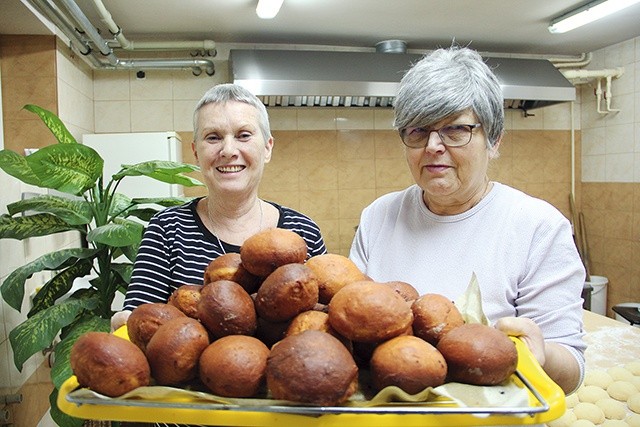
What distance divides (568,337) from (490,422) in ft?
1.50

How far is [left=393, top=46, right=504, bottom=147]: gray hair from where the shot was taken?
3.16ft

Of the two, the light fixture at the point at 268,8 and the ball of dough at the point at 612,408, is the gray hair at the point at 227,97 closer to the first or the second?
the ball of dough at the point at 612,408

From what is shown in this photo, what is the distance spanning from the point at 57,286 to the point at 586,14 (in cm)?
318

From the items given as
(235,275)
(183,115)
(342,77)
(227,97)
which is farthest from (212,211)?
(183,115)

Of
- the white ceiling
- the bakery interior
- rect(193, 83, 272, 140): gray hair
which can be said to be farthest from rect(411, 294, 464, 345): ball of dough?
the white ceiling

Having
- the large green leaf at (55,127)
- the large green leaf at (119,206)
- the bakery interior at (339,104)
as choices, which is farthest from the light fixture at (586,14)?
the large green leaf at (55,127)

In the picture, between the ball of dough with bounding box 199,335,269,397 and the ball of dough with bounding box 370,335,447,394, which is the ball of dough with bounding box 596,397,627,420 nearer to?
the ball of dough with bounding box 370,335,447,394

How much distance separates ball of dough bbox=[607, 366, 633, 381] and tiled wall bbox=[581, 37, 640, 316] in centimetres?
239

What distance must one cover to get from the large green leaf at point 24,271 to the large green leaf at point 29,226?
0.30 ft

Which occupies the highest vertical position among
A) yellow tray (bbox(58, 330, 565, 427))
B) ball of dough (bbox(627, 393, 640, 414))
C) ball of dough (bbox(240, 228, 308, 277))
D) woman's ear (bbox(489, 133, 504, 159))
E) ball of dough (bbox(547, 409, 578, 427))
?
woman's ear (bbox(489, 133, 504, 159))

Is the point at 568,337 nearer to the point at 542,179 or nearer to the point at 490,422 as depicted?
the point at 490,422

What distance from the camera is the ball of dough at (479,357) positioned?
562 millimetres

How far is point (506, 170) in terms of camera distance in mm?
4246

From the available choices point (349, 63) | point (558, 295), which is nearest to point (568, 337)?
point (558, 295)
